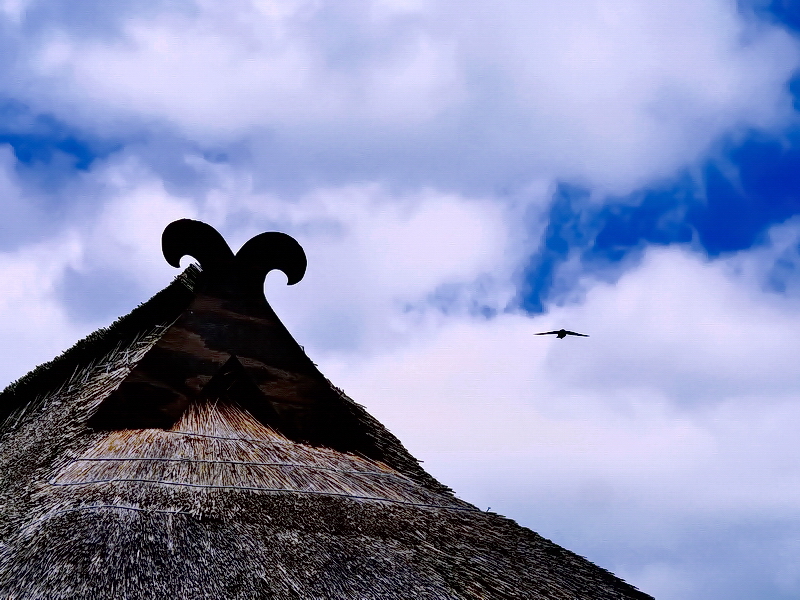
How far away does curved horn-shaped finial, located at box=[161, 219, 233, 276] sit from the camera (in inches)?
166

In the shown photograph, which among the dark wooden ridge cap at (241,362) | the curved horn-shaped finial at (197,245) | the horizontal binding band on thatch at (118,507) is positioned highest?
the curved horn-shaped finial at (197,245)

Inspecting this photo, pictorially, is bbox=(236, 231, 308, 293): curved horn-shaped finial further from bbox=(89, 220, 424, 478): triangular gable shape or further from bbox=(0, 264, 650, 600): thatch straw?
bbox=(0, 264, 650, 600): thatch straw

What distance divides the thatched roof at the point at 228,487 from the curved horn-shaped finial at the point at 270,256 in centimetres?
1

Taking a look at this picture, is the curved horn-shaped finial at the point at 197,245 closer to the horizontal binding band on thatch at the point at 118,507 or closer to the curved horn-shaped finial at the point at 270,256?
the curved horn-shaped finial at the point at 270,256

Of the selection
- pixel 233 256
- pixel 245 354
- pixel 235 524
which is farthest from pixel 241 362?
pixel 235 524

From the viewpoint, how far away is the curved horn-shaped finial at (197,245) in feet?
13.8

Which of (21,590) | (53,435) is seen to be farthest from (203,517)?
(53,435)

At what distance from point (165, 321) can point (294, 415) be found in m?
1.06

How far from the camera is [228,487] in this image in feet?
11.0

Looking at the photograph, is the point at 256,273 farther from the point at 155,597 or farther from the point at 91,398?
the point at 155,597

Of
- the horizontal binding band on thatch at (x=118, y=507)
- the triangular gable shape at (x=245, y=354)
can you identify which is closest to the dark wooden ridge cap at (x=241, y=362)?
the triangular gable shape at (x=245, y=354)

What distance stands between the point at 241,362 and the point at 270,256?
60 centimetres

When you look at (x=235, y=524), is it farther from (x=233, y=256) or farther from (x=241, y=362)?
(x=233, y=256)

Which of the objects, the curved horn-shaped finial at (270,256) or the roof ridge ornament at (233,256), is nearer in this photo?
the roof ridge ornament at (233,256)
